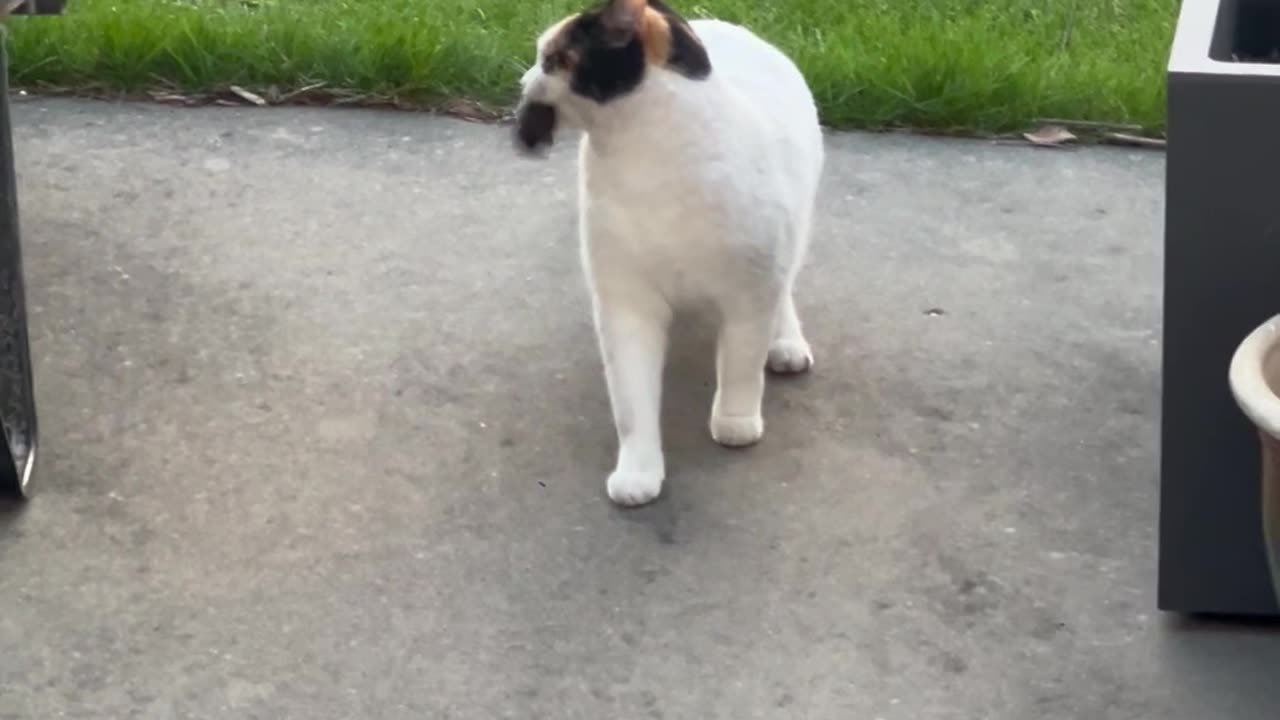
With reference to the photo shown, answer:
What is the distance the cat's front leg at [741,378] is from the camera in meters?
2.79

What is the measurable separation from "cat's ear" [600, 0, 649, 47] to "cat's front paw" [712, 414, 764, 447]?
68cm

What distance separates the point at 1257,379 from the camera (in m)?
2.08

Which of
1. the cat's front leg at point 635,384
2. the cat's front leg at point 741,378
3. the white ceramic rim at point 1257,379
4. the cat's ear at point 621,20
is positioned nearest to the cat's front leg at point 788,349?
the cat's front leg at point 741,378

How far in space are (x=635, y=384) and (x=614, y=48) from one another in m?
0.52

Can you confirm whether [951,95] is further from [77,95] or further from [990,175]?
[77,95]

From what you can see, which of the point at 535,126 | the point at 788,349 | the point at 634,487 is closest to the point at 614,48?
the point at 535,126

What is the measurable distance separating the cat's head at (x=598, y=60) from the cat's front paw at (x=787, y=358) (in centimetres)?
68

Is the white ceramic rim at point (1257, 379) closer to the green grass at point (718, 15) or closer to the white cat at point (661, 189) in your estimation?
the white cat at point (661, 189)

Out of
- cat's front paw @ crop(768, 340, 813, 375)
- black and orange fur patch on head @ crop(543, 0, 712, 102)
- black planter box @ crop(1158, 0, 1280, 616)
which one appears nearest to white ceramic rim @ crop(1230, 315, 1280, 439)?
black planter box @ crop(1158, 0, 1280, 616)

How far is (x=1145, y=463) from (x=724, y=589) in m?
0.73

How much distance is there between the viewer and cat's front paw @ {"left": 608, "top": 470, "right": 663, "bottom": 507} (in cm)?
282

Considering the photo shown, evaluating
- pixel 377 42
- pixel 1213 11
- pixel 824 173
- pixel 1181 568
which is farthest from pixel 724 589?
pixel 377 42

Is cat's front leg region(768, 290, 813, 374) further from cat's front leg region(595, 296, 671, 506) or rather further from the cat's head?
the cat's head

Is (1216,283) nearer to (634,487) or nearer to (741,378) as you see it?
(741,378)
